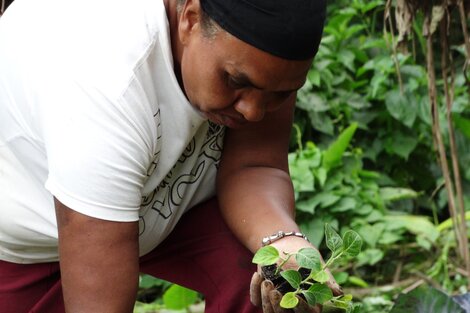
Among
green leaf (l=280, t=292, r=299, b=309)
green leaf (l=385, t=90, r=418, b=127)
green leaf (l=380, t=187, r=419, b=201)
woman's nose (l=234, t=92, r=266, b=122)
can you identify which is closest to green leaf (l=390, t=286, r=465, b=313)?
green leaf (l=280, t=292, r=299, b=309)

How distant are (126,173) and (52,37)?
343 millimetres

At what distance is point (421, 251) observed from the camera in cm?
419

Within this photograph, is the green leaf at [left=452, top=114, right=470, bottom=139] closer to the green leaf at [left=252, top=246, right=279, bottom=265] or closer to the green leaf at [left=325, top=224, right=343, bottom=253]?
the green leaf at [left=325, top=224, right=343, bottom=253]

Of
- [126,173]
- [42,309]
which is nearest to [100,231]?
[126,173]

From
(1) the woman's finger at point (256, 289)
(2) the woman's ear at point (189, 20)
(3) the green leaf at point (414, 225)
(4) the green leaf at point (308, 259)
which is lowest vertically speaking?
(3) the green leaf at point (414, 225)

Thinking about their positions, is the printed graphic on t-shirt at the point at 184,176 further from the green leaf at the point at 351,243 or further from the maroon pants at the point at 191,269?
the green leaf at the point at 351,243

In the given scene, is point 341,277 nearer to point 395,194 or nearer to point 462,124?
point 395,194

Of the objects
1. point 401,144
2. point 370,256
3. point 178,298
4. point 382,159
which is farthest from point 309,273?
point 382,159

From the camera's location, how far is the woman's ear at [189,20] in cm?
205

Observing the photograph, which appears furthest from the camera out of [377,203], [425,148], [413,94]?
[425,148]

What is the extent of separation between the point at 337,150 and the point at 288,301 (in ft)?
6.95

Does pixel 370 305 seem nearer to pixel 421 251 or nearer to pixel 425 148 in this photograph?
pixel 421 251

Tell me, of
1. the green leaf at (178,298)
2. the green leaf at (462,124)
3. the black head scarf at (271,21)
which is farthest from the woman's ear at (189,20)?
the green leaf at (462,124)

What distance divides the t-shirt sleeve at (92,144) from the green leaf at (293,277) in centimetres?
36
